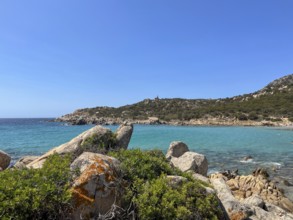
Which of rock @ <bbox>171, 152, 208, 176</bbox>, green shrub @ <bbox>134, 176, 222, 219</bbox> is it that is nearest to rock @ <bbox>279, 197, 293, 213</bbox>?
rock @ <bbox>171, 152, 208, 176</bbox>

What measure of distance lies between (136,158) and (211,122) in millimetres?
86790

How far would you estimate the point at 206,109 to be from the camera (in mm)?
108000

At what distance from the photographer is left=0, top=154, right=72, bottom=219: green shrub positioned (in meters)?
5.19

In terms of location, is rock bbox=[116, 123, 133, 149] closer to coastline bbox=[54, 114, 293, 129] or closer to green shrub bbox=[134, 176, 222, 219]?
green shrub bbox=[134, 176, 222, 219]

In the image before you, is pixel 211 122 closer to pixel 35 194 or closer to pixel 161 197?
pixel 161 197

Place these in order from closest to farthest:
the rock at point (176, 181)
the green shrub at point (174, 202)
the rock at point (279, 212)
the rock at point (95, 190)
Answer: the rock at point (95, 190) → the green shrub at point (174, 202) → the rock at point (176, 181) → the rock at point (279, 212)

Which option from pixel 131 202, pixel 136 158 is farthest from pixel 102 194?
pixel 136 158

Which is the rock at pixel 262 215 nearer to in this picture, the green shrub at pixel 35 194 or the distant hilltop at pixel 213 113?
the green shrub at pixel 35 194

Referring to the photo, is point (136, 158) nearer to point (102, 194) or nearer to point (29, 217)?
point (102, 194)

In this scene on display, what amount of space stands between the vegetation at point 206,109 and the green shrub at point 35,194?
292ft

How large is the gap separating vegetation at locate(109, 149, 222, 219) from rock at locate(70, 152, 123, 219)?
391 mm

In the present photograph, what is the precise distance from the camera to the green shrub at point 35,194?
5.19 metres

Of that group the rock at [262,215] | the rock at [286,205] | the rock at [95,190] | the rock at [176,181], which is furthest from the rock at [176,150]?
the rock at [95,190]

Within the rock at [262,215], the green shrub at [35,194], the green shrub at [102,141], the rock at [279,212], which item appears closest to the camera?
the green shrub at [35,194]
